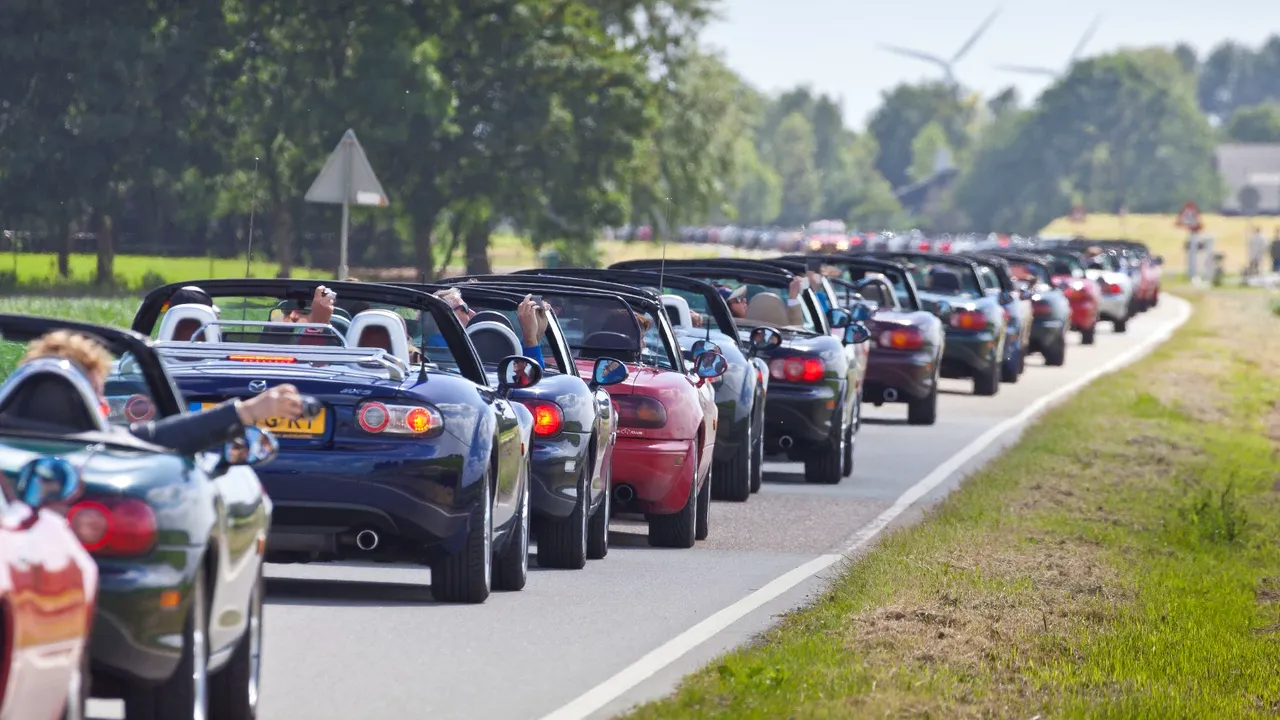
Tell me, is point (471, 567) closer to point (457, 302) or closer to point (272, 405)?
point (457, 302)

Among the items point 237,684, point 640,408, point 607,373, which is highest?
point 607,373

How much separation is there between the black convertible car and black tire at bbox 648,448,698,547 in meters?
6.88

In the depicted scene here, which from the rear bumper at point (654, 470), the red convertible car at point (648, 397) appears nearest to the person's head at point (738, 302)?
the red convertible car at point (648, 397)

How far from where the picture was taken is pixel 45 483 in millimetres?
5832

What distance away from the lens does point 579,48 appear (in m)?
58.5

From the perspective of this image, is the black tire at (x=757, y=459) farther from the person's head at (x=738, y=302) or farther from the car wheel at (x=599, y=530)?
the car wheel at (x=599, y=530)

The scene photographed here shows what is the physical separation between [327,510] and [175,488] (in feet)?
12.0

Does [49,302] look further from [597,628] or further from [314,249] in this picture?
[597,628]

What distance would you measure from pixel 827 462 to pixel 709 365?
4.48 meters

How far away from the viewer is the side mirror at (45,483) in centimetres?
581

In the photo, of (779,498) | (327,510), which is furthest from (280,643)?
(779,498)

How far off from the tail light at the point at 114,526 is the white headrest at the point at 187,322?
4748mm

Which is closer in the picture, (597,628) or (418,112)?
(597,628)

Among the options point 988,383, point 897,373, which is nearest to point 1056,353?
point 988,383
